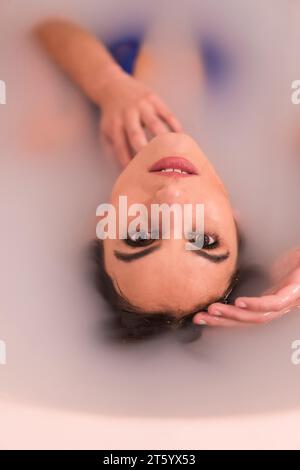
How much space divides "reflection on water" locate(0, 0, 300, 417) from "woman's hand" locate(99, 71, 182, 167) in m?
0.05

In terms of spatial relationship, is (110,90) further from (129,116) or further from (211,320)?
(211,320)

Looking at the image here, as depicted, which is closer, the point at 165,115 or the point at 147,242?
the point at 147,242

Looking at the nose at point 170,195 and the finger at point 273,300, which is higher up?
the nose at point 170,195

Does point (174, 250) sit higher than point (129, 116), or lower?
lower

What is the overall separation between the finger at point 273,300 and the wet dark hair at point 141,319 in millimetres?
66

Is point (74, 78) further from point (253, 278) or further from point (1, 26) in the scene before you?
point (253, 278)

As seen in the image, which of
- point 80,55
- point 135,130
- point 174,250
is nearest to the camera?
point 174,250

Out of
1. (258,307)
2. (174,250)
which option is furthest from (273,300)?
(174,250)

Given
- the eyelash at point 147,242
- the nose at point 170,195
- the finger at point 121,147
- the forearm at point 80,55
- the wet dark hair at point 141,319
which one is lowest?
the wet dark hair at point 141,319

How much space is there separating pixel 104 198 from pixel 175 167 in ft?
0.82

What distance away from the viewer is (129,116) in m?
1.15

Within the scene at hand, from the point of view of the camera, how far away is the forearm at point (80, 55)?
48.3 inches

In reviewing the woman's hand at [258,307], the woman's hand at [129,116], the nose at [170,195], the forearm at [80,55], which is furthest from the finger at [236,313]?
the forearm at [80,55]

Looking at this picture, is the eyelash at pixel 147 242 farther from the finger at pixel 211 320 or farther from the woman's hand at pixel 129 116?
the woman's hand at pixel 129 116
